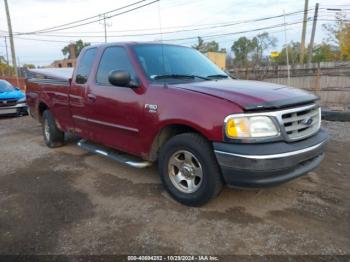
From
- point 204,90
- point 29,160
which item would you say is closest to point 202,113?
point 204,90

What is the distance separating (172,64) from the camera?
4227 millimetres

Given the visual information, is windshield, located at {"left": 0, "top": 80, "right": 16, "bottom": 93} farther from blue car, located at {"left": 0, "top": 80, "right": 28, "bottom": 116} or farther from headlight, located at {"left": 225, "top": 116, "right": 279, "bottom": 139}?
headlight, located at {"left": 225, "top": 116, "right": 279, "bottom": 139}

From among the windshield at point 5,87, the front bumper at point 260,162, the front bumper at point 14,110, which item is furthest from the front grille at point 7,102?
the front bumper at point 260,162

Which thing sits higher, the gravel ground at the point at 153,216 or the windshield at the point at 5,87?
the windshield at the point at 5,87

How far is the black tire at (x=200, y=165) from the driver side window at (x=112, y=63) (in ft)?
3.75

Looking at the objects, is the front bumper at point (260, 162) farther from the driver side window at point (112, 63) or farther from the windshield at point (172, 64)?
the driver side window at point (112, 63)

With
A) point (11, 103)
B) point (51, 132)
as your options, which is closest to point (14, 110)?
point (11, 103)

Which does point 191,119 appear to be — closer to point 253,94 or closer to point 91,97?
point 253,94

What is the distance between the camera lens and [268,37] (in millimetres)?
45219

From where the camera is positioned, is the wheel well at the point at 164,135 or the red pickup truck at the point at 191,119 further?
the wheel well at the point at 164,135

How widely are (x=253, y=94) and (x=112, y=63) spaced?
221 centimetres

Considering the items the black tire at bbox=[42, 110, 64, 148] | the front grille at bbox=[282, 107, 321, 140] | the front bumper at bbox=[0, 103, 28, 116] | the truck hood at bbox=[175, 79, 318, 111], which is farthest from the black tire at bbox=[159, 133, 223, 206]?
the front bumper at bbox=[0, 103, 28, 116]

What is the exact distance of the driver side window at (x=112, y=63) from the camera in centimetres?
420

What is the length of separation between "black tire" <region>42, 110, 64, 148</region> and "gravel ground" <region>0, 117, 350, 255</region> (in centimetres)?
133
